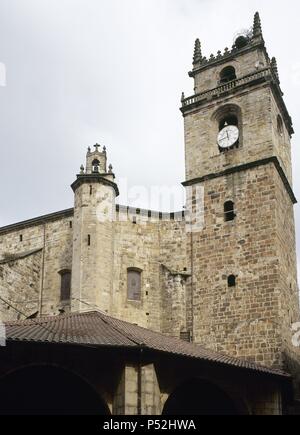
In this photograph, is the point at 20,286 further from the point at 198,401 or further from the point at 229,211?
the point at 198,401

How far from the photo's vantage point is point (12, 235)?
33.7 meters

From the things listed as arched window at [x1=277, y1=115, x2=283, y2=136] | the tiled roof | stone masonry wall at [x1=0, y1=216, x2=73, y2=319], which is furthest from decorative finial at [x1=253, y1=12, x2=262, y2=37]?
the tiled roof

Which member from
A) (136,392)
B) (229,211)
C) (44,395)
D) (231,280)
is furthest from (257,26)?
(136,392)

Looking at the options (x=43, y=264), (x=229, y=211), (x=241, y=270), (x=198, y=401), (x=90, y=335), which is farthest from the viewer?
(x=43, y=264)

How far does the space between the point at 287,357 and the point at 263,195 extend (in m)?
7.01

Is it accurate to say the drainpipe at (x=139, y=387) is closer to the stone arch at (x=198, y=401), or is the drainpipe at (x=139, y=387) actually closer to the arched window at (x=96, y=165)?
the stone arch at (x=198, y=401)

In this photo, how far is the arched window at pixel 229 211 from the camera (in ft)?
92.9

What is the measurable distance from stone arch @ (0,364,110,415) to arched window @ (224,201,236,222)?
11319mm

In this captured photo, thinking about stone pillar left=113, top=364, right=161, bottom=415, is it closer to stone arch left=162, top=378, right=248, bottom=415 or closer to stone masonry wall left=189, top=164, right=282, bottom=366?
stone arch left=162, top=378, right=248, bottom=415

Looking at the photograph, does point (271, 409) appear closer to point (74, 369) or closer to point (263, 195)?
point (74, 369)

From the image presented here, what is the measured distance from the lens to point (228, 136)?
29828mm

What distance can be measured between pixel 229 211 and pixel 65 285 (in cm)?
855
